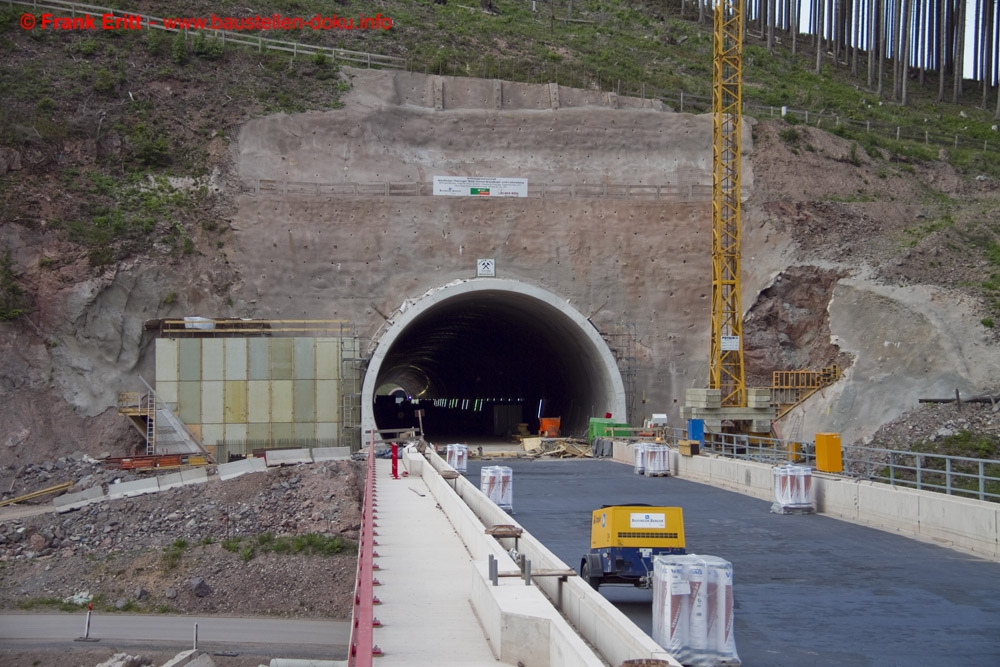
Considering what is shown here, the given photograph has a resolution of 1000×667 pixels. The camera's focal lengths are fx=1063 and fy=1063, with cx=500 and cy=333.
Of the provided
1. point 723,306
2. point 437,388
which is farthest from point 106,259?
point 437,388

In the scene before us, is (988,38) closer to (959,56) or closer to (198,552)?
(959,56)

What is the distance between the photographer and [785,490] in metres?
20.1

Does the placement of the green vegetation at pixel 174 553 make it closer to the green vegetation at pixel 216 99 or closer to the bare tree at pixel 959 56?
the green vegetation at pixel 216 99

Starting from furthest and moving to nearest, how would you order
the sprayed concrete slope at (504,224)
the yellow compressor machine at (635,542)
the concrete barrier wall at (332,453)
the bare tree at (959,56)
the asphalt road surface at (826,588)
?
the bare tree at (959,56) < the sprayed concrete slope at (504,224) < the concrete barrier wall at (332,453) < the yellow compressor machine at (635,542) < the asphalt road surface at (826,588)

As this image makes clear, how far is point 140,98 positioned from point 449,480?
90.4ft

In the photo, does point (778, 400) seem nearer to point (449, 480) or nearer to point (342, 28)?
point (449, 480)

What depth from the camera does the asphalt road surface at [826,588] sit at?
10000 millimetres

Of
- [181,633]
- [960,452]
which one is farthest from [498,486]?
[960,452]

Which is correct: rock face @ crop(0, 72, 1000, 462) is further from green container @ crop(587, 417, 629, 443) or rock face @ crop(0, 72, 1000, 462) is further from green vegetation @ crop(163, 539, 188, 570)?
green vegetation @ crop(163, 539, 188, 570)

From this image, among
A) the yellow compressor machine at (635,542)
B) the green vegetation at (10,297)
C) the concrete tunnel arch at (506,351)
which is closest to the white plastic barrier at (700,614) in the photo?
the yellow compressor machine at (635,542)

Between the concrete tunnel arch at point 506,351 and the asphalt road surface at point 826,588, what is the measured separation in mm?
15353

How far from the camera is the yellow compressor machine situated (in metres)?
11.6

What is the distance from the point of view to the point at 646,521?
38.3 ft

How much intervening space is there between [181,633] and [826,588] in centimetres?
1285
